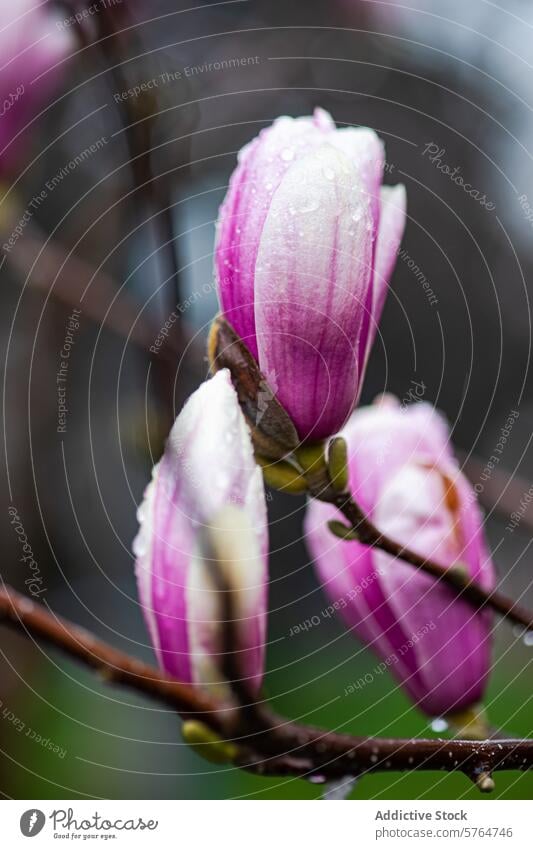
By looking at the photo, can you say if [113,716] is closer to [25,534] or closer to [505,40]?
[25,534]

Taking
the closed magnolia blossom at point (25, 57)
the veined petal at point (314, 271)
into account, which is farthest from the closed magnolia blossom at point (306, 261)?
the closed magnolia blossom at point (25, 57)

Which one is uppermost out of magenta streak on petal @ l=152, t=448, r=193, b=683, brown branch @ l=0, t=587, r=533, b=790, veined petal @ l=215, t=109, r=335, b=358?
veined petal @ l=215, t=109, r=335, b=358

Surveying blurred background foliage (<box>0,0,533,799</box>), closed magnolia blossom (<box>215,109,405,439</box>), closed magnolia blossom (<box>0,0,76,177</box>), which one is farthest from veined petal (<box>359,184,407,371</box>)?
closed magnolia blossom (<box>0,0,76,177</box>)
